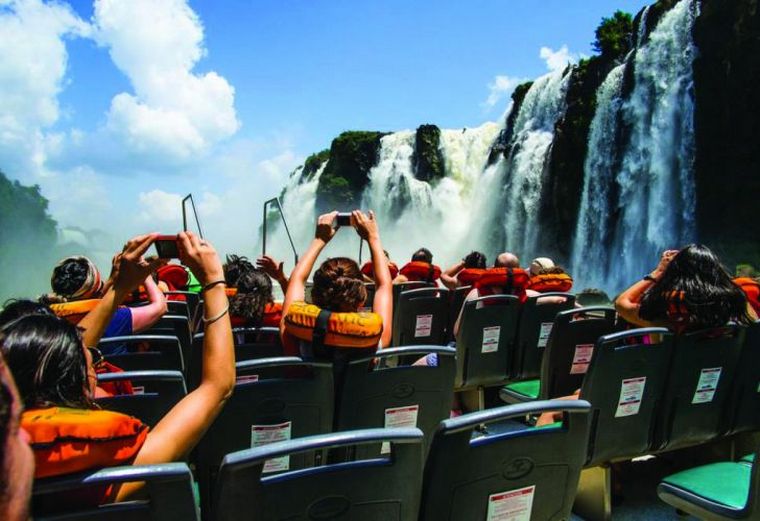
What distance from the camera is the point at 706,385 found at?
8.82ft

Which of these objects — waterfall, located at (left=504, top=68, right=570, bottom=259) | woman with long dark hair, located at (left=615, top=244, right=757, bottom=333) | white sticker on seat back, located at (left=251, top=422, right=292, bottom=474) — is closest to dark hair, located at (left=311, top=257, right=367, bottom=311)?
white sticker on seat back, located at (left=251, top=422, right=292, bottom=474)

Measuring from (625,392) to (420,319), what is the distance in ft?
8.49

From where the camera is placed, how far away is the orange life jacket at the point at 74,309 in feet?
9.38

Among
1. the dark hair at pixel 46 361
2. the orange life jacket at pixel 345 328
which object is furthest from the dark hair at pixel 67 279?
the dark hair at pixel 46 361

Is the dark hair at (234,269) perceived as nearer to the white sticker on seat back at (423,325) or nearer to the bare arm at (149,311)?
the bare arm at (149,311)

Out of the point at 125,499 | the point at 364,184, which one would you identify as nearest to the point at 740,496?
the point at 125,499

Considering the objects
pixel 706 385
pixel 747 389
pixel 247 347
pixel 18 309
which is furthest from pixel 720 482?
pixel 18 309

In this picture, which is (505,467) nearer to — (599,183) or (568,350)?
(568,350)

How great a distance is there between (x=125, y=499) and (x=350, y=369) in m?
1.10

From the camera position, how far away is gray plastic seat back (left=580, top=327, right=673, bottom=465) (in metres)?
2.47

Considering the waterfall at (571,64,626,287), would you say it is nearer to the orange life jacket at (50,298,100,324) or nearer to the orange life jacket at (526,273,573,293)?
the orange life jacket at (526,273,573,293)

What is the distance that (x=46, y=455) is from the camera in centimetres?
111

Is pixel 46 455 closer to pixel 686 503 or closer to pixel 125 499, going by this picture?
pixel 125 499

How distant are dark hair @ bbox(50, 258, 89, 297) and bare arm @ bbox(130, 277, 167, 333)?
1.06 feet
